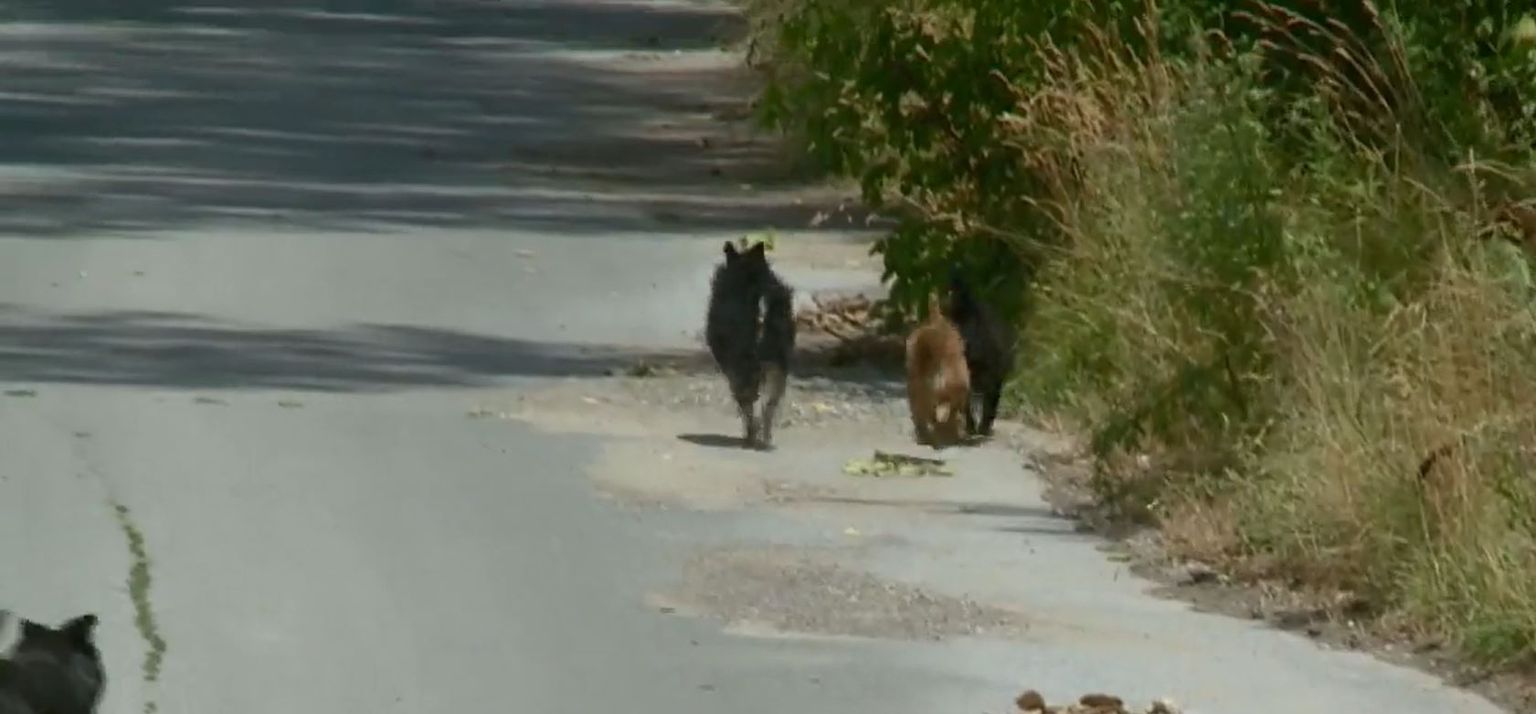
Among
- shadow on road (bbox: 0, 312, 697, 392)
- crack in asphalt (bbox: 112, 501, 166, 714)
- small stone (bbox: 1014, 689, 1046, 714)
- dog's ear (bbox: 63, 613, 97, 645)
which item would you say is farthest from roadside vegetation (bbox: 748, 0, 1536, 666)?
dog's ear (bbox: 63, 613, 97, 645)

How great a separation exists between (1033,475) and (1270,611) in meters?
2.75

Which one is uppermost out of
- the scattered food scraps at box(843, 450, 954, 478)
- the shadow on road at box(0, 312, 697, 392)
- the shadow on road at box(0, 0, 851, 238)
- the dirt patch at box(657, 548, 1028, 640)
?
the dirt patch at box(657, 548, 1028, 640)

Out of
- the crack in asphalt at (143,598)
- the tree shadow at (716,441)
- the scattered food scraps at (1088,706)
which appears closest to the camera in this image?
the scattered food scraps at (1088,706)

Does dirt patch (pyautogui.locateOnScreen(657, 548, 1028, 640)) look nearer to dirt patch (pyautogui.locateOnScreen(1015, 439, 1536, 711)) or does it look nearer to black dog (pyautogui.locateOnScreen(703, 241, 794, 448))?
dirt patch (pyautogui.locateOnScreen(1015, 439, 1536, 711))

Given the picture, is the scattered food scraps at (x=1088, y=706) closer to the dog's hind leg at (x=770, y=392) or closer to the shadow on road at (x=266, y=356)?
the dog's hind leg at (x=770, y=392)

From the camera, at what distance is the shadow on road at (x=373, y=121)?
2164 cm

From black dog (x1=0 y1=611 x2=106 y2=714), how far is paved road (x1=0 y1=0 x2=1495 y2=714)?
76cm

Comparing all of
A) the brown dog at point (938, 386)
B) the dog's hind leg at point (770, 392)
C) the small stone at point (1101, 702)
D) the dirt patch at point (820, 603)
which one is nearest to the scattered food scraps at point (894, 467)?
the brown dog at point (938, 386)

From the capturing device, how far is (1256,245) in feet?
43.2

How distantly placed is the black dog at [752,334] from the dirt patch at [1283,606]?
1449mm

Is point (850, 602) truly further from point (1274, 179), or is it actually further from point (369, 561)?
point (1274, 179)

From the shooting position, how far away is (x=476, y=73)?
3089cm

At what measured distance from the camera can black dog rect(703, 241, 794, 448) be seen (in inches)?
557

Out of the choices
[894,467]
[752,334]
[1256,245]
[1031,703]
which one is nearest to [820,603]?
[1031,703]
